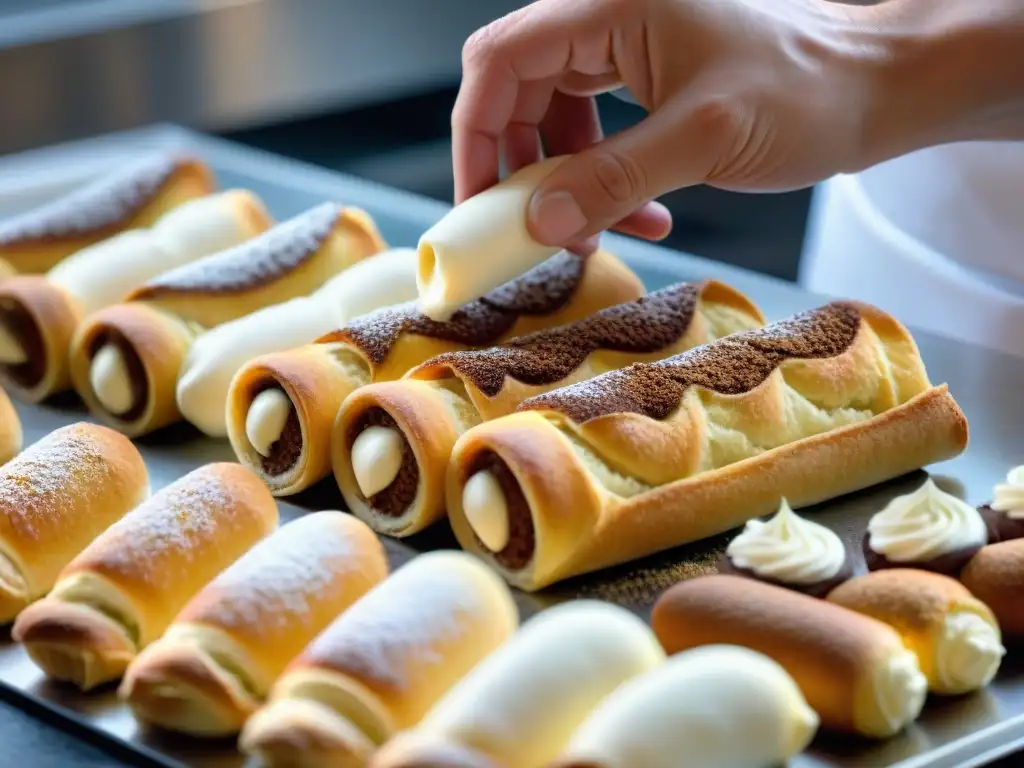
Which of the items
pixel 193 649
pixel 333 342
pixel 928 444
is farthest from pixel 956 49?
pixel 193 649

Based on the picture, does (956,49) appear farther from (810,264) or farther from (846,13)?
(810,264)

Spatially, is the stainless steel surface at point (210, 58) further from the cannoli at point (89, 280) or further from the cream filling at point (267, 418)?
the cream filling at point (267, 418)

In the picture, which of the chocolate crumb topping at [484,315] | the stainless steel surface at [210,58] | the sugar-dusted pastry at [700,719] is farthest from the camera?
the stainless steel surface at [210,58]

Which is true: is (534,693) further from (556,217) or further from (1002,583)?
(556,217)

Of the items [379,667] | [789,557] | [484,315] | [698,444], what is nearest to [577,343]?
[484,315]

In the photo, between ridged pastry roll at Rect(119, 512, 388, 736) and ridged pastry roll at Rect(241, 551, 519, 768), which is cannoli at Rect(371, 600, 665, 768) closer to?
ridged pastry roll at Rect(241, 551, 519, 768)

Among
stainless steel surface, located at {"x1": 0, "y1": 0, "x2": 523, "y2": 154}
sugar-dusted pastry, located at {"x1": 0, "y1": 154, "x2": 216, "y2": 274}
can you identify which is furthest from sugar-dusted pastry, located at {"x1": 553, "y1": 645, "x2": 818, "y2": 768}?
stainless steel surface, located at {"x1": 0, "y1": 0, "x2": 523, "y2": 154}

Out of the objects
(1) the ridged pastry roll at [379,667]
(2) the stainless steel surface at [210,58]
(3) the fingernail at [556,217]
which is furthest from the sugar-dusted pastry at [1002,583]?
(2) the stainless steel surface at [210,58]
